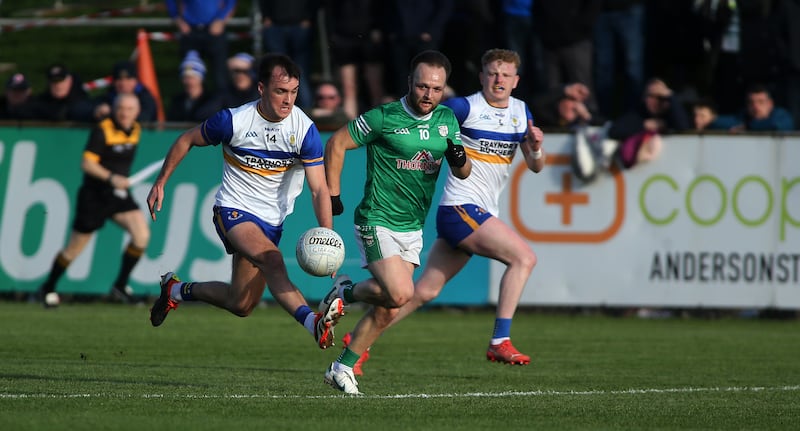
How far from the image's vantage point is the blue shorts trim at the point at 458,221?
36.8ft

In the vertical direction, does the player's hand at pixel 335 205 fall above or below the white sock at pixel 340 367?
above

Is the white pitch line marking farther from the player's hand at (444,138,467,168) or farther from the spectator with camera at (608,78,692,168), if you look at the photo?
the spectator with camera at (608,78,692,168)

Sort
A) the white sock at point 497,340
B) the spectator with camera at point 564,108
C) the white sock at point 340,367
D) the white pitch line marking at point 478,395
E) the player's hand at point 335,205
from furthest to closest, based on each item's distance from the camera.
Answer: the spectator with camera at point 564,108, the white sock at point 497,340, the player's hand at point 335,205, the white sock at point 340,367, the white pitch line marking at point 478,395

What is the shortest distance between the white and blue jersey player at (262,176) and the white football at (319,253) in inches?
7.6

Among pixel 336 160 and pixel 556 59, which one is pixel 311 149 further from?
pixel 556 59

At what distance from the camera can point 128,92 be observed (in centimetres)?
1838

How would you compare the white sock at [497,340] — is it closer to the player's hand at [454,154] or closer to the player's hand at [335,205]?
the player's hand at [454,154]

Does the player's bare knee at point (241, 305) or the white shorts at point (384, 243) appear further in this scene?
the player's bare knee at point (241, 305)

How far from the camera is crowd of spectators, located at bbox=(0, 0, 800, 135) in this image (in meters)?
17.8

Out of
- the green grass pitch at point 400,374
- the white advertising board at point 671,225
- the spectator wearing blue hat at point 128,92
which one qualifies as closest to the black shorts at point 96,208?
the green grass pitch at point 400,374

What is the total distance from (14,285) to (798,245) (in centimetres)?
965

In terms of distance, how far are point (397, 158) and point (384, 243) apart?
0.62 m

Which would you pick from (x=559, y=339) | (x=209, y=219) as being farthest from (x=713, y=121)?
(x=209, y=219)

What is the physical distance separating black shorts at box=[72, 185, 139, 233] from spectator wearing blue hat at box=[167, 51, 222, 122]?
82.0 inches
